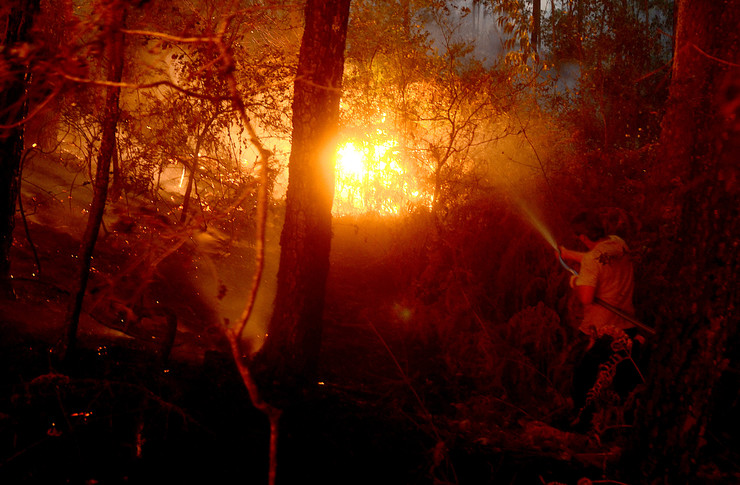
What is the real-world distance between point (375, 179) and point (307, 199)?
37.9ft

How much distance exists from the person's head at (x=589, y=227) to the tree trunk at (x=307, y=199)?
2.78 m

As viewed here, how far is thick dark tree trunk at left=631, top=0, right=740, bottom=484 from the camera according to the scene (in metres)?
3.06

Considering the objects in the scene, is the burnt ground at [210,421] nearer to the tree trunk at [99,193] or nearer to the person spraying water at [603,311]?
the tree trunk at [99,193]

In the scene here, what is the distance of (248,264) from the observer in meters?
13.1

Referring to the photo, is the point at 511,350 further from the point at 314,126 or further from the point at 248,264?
the point at 248,264

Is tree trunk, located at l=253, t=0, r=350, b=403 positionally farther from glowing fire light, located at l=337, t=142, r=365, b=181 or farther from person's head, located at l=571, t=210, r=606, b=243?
glowing fire light, located at l=337, t=142, r=365, b=181

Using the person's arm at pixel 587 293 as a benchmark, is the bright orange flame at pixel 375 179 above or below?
above

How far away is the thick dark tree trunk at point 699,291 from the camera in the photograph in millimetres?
3061

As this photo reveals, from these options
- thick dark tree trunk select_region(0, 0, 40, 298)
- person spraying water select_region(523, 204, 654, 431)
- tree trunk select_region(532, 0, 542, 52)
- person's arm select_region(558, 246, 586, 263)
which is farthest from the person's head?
tree trunk select_region(532, 0, 542, 52)

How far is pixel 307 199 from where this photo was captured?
6090 mm

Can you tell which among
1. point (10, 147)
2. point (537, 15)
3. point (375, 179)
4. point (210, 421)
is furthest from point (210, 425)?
point (537, 15)

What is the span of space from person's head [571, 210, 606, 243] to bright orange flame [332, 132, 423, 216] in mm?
8484

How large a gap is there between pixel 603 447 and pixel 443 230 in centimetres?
673

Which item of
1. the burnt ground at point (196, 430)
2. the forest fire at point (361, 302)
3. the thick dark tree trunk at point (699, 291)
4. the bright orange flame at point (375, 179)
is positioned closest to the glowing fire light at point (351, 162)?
the bright orange flame at point (375, 179)
